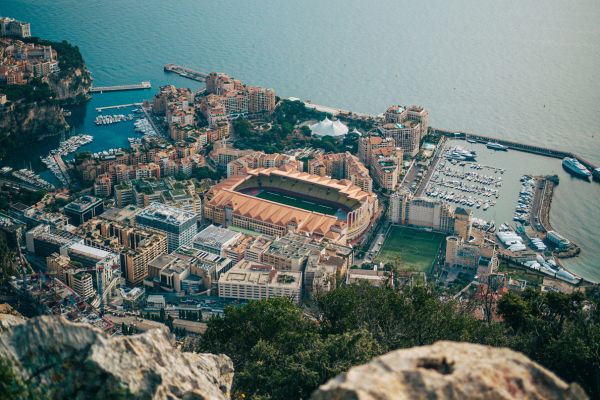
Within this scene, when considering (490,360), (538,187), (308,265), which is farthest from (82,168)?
(490,360)

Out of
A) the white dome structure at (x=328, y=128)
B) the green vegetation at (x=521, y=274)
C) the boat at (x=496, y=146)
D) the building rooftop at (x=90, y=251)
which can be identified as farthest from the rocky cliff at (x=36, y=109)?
the green vegetation at (x=521, y=274)

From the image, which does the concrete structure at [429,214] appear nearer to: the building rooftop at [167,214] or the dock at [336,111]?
the building rooftop at [167,214]

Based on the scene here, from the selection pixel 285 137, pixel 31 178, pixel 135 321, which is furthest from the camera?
pixel 285 137

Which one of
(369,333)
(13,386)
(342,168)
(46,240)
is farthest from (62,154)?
(13,386)

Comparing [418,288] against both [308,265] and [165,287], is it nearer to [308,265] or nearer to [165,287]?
[308,265]

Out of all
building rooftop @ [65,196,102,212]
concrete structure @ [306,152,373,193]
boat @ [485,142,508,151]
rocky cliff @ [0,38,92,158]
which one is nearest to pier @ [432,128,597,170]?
boat @ [485,142,508,151]

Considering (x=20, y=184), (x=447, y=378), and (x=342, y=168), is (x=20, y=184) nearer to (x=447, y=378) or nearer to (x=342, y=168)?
(x=342, y=168)
